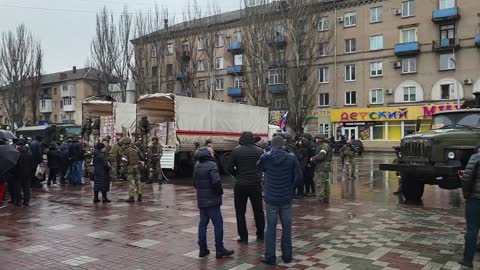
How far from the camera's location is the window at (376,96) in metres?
43.6

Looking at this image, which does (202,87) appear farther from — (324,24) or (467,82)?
(467,82)

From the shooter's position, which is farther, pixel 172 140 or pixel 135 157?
pixel 172 140

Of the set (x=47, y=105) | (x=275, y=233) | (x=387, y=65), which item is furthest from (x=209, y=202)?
(x=47, y=105)

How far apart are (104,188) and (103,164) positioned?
627mm

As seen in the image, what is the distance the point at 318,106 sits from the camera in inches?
1881

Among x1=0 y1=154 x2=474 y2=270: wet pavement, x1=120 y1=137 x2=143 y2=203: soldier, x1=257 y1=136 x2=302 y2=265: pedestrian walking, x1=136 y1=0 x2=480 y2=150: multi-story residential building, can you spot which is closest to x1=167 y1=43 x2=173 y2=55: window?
x1=136 y1=0 x2=480 y2=150: multi-story residential building

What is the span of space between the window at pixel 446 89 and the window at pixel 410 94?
2342 millimetres

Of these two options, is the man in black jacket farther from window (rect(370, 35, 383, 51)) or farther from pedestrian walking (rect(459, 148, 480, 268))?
window (rect(370, 35, 383, 51))

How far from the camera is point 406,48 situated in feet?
136

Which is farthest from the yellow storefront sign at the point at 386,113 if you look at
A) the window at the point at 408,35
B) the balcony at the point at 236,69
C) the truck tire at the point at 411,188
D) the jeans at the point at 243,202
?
the jeans at the point at 243,202

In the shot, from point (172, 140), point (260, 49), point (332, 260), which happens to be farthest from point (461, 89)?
point (332, 260)

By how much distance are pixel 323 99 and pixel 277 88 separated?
934 centimetres

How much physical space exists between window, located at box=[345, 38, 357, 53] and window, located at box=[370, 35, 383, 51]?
1.73m

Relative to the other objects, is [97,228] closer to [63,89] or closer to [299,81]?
[299,81]
